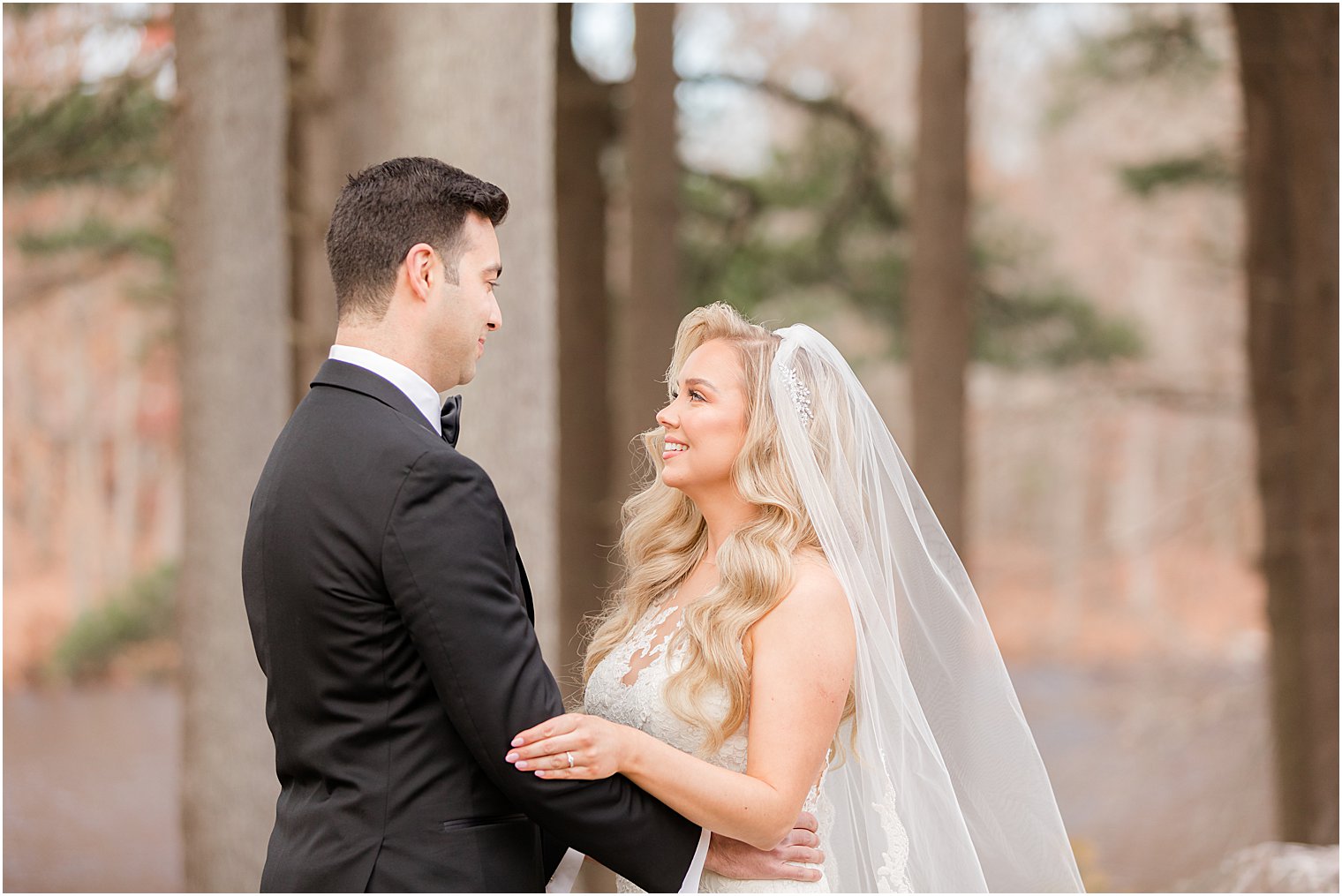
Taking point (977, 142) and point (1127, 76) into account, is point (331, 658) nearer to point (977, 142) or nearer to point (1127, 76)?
point (1127, 76)

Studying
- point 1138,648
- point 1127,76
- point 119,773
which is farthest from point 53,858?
point 1138,648

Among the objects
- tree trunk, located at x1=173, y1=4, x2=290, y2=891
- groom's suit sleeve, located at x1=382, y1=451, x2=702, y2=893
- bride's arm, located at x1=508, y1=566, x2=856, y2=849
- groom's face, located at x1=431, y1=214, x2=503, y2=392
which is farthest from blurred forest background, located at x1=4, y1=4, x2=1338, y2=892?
groom's suit sleeve, located at x1=382, y1=451, x2=702, y2=893

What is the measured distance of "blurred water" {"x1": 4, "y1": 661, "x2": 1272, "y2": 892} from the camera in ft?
39.5

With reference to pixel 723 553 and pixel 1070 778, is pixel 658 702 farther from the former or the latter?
pixel 1070 778

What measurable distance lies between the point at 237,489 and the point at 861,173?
7.19 m

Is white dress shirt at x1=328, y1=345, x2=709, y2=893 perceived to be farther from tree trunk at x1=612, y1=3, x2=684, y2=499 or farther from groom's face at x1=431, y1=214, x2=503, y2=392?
tree trunk at x1=612, y1=3, x2=684, y2=499

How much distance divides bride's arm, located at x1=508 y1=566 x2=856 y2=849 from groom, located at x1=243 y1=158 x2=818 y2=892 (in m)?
0.08

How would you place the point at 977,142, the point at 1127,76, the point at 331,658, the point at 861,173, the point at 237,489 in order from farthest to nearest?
the point at 977,142 < the point at 1127,76 < the point at 861,173 < the point at 237,489 < the point at 331,658

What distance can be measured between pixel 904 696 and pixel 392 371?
1609mm

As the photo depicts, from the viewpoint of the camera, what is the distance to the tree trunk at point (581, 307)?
11211mm

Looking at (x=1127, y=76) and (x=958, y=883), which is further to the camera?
(x=1127, y=76)

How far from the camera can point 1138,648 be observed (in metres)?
23.3

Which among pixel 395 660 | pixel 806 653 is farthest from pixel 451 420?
pixel 806 653

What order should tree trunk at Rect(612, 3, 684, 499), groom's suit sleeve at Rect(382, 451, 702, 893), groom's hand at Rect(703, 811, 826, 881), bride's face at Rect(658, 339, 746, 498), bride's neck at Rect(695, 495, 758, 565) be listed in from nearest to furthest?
groom's suit sleeve at Rect(382, 451, 702, 893) < groom's hand at Rect(703, 811, 826, 881) < bride's face at Rect(658, 339, 746, 498) < bride's neck at Rect(695, 495, 758, 565) < tree trunk at Rect(612, 3, 684, 499)
